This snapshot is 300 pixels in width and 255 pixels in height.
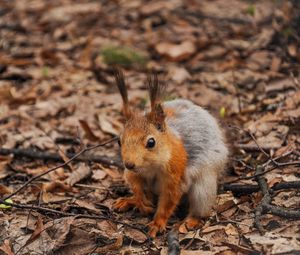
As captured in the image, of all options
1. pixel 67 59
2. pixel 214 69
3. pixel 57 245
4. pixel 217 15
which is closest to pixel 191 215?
pixel 57 245

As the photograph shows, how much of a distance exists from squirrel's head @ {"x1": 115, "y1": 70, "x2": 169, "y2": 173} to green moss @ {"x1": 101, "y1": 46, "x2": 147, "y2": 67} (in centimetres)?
375

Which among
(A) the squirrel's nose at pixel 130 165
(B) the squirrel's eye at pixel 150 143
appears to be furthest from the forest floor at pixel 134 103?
(B) the squirrel's eye at pixel 150 143

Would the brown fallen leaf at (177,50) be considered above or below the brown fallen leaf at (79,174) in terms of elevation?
above

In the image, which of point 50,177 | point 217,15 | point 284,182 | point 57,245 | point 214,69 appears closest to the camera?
point 57,245

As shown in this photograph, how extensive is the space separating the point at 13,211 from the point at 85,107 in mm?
2692

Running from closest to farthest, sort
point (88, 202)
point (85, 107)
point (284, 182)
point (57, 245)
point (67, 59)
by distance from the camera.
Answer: point (57, 245) → point (284, 182) → point (88, 202) → point (85, 107) → point (67, 59)

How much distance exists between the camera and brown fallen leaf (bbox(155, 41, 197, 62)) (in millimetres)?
8586

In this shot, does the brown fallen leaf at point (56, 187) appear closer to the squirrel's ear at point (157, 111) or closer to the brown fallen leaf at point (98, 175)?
the brown fallen leaf at point (98, 175)

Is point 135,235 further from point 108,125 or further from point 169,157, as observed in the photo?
point 108,125

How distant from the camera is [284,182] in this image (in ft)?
16.2

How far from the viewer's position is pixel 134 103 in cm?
748

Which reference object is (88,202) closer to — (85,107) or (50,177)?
(50,177)

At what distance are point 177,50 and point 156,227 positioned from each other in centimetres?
446

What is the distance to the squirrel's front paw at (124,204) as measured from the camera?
5180mm
